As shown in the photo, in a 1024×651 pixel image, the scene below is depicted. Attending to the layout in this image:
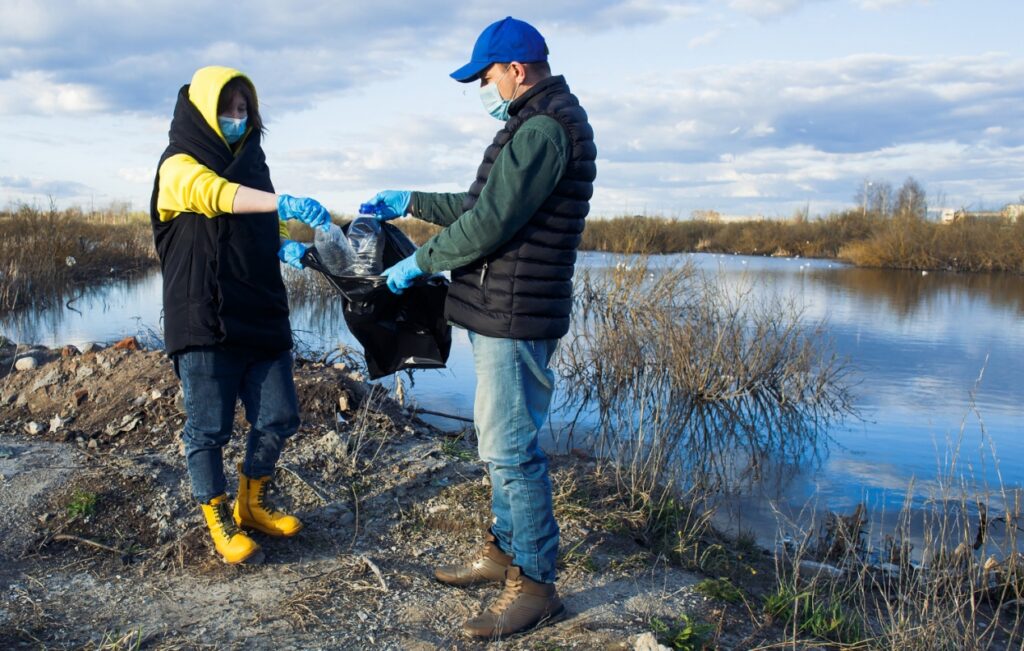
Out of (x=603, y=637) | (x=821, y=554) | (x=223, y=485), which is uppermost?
(x=223, y=485)

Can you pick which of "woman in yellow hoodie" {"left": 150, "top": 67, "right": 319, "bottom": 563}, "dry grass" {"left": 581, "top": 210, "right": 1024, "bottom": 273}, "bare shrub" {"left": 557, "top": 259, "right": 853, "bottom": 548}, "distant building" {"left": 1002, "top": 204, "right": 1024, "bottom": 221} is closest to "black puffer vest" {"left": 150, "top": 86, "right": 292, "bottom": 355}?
"woman in yellow hoodie" {"left": 150, "top": 67, "right": 319, "bottom": 563}

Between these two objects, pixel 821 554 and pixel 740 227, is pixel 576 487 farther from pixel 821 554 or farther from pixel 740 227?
pixel 740 227

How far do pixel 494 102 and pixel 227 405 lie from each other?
62.0 inches

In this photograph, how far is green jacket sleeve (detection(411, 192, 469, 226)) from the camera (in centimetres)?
334

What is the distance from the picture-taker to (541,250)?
2.74m

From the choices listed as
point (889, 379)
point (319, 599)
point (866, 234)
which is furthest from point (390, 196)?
point (866, 234)

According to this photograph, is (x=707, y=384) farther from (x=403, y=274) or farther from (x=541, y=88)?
(x=541, y=88)

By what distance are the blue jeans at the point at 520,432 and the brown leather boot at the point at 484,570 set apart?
262mm

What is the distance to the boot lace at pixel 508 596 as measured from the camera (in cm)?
291

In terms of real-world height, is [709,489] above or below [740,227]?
below

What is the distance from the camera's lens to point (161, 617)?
2926mm

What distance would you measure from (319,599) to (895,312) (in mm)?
14452

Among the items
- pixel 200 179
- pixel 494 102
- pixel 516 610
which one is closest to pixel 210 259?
pixel 200 179

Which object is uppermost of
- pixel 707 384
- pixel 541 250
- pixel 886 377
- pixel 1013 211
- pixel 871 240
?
pixel 1013 211
